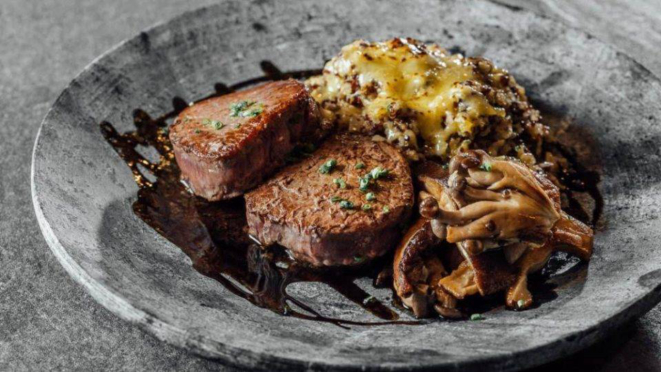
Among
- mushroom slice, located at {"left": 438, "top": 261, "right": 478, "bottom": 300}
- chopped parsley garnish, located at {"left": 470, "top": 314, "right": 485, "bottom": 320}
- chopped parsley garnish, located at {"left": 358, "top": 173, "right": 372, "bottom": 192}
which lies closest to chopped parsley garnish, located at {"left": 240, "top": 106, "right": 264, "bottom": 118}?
chopped parsley garnish, located at {"left": 358, "top": 173, "right": 372, "bottom": 192}

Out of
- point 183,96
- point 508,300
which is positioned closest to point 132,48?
point 183,96

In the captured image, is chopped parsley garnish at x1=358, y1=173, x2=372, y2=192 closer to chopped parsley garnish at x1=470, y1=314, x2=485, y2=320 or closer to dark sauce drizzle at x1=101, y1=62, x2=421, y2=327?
dark sauce drizzle at x1=101, y1=62, x2=421, y2=327

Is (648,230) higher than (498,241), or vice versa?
(498,241)

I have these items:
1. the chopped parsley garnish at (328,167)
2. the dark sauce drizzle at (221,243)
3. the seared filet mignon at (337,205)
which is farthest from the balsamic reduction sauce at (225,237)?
the chopped parsley garnish at (328,167)

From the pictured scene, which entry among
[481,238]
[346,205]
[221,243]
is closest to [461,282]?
[481,238]

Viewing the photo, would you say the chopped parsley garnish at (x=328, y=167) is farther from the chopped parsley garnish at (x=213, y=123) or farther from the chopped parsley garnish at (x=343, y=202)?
the chopped parsley garnish at (x=213, y=123)

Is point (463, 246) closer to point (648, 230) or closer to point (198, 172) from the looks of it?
point (648, 230)

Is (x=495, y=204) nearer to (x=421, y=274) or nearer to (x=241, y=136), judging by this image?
(x=421, y=274)
